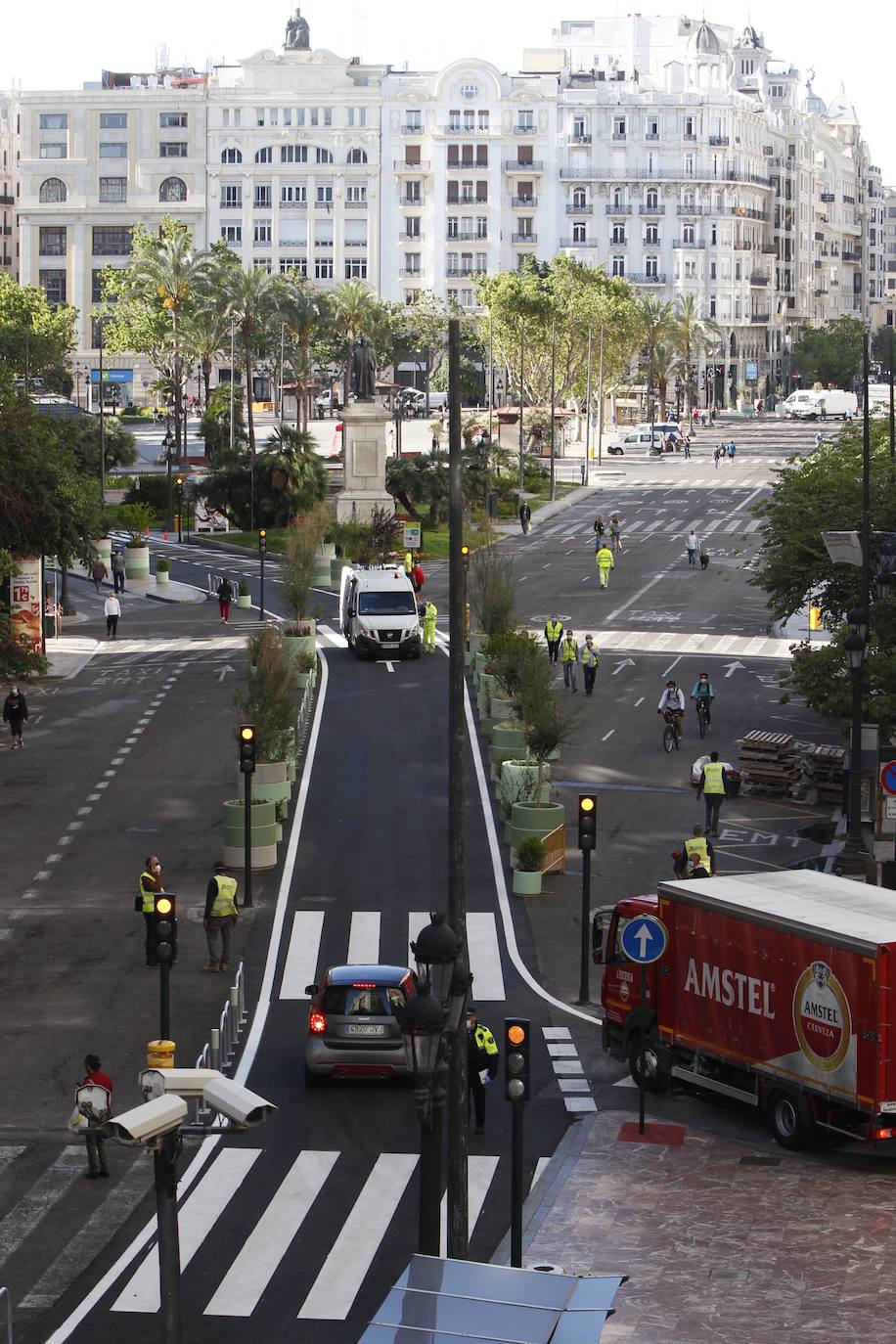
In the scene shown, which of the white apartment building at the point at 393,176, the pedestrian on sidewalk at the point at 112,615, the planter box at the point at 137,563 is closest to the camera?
the pedestrian on sidewalk at the point at 112,615

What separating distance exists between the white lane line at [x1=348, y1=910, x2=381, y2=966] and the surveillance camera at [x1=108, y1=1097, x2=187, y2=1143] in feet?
45.6

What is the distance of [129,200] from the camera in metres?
186

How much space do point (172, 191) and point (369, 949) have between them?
545 ft

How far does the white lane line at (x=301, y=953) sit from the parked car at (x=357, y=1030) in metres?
3.50

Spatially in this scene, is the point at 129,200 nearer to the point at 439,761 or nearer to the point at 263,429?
the point at 263,429

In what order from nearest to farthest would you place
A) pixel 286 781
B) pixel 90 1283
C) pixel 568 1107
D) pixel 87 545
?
pixel 90 1283 < pixel 568 1107 < pixel 286 781 < pixel 87 545

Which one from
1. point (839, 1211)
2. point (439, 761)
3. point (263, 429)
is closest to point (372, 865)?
point (439, 761)

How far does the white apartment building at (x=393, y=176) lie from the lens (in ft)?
595

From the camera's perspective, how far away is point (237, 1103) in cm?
1350

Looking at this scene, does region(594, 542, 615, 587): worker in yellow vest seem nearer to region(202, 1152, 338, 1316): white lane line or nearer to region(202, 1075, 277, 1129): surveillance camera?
region(202, 1152, 338, 1316): white lane line

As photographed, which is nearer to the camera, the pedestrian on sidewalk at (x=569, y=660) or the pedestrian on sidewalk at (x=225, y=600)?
the pedestrian on sidewalk at (x=569, y=660)

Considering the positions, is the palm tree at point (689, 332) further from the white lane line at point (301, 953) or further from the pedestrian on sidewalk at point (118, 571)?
the white lane line at point (301, 953)

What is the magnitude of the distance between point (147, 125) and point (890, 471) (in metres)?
155

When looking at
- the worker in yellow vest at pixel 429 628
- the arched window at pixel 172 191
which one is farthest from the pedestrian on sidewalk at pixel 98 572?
the arched window at pixel 172 191
